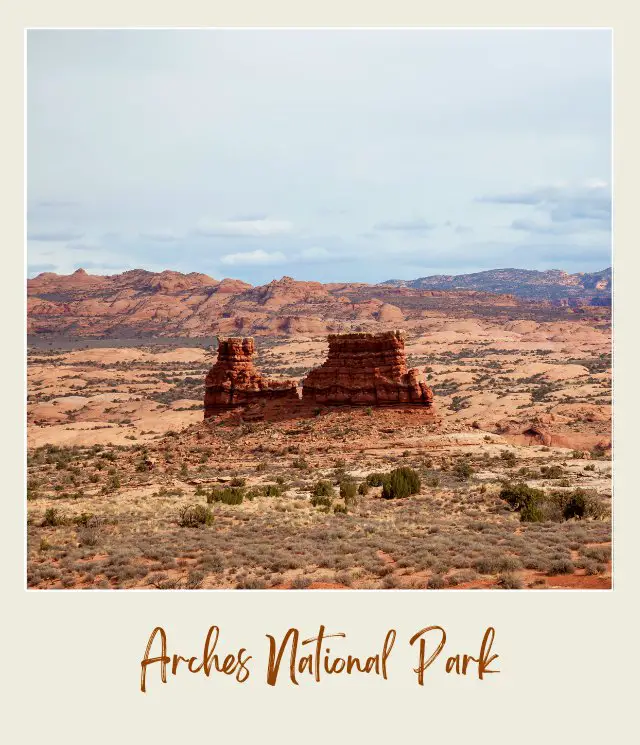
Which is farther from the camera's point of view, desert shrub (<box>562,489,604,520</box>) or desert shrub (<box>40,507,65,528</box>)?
desert shrub (<box>40,507,65,528</box>)

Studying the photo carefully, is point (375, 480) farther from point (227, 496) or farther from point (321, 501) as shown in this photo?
point (227, 496)

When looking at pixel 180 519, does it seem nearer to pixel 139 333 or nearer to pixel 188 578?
A: pixel 188 578

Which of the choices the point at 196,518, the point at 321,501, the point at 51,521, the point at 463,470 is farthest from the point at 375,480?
the point at 51,521

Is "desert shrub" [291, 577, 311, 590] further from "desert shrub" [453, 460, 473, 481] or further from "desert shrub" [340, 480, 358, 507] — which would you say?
"desert shrub" [453, 460, 473, 481]

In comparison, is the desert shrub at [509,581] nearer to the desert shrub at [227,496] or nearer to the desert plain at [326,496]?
the desert plain at [326,496]

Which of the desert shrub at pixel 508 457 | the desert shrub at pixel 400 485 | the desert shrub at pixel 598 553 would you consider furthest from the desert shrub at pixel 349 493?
the desert shrub at pixel 598 553

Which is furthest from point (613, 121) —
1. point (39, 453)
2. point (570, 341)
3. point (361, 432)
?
point (570, 341)

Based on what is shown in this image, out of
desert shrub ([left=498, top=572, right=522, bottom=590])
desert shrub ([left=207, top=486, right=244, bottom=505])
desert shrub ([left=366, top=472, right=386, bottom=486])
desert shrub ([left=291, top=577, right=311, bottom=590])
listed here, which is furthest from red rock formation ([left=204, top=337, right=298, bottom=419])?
desert shrub ([left=498, top=572, right=522, bottom=590])
